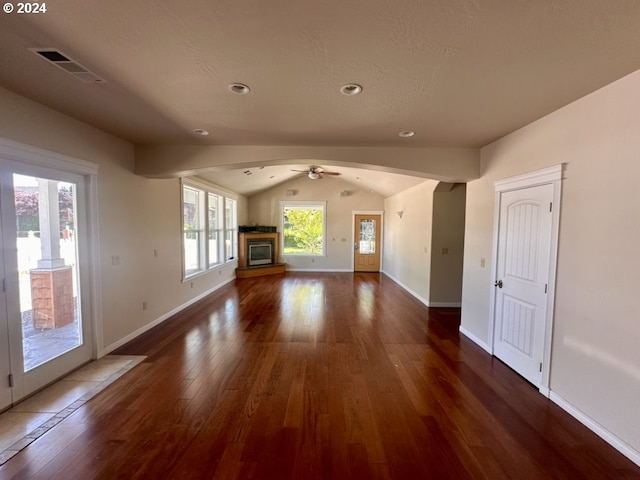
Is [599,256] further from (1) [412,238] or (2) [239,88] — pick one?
(1) [412,238]

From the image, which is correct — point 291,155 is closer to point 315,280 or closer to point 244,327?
point 244,327

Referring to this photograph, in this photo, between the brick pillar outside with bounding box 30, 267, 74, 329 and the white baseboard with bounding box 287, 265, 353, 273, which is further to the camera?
the white baseboard with bounding box 287, 265, 353, 273

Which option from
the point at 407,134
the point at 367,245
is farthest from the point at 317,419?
the point at 367,245

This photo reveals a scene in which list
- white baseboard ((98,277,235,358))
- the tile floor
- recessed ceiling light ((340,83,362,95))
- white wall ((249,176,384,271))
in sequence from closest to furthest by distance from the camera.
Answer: the tile floor < recessed ceiling light ((340,83,362,95)) < white baseboard ((98,277,235,358)) < white wall ((249,176,384,271))

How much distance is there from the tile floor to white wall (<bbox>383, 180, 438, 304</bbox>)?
499cm

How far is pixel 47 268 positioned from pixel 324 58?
3032 mm

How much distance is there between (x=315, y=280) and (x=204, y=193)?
147 inches

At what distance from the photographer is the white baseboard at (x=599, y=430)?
1801mm

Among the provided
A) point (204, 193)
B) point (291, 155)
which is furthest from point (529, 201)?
point (204, 193)

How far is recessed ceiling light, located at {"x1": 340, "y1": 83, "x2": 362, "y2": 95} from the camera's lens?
Result: 2039mm

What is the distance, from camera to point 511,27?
143 cm

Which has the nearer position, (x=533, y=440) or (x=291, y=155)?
(x=533, y=440)

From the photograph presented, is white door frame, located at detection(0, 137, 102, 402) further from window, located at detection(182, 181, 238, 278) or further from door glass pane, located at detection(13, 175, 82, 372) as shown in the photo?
window, located at detection(182, 181, 238, 278)

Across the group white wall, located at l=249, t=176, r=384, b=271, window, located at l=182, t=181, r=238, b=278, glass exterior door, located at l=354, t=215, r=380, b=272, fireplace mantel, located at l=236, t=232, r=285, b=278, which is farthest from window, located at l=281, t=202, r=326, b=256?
window, located at l=182, t=181, r=238, b=278
